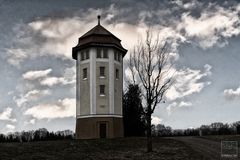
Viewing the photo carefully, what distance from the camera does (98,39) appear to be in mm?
46562

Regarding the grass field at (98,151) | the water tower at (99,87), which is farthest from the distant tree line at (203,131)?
the grass field at (98,151)

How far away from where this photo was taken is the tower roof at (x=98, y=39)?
151 feet

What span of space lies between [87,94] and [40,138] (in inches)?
376

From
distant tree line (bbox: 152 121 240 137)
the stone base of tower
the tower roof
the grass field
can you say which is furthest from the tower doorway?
distant tree line (bbox: 152 121 240 137)

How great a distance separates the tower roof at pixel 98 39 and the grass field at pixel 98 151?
13.0 metres

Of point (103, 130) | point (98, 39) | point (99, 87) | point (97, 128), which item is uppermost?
point (98, 39)

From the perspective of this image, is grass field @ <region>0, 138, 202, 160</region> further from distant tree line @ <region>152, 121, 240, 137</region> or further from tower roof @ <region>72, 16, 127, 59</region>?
distant tree line @ <region>152, 121, 240, 137</region>

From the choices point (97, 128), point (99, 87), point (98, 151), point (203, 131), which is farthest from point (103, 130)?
point (203, 131)

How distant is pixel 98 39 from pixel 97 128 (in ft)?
36.0

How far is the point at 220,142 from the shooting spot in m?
38.9

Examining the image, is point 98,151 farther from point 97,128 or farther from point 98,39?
point 98,39

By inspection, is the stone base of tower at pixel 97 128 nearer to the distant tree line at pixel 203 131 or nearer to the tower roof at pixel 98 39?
the tower roof at pixel 98 39

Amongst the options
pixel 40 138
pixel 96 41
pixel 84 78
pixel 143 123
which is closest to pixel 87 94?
pixel 84 78

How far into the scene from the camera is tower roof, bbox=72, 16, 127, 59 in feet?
151
